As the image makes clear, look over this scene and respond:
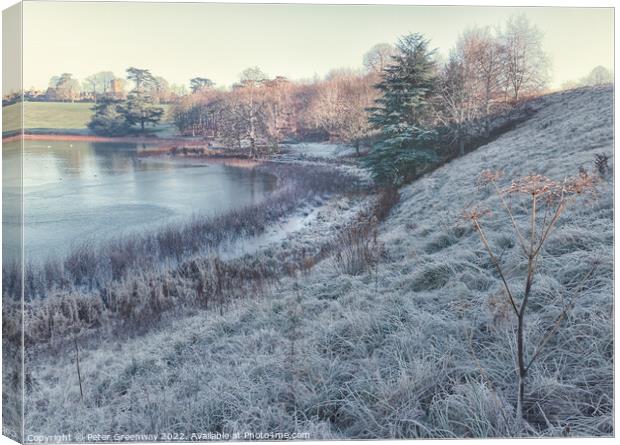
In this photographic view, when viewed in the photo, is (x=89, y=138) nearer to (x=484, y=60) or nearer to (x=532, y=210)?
(x=484, y=60)

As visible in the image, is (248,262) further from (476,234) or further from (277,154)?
(476,234)

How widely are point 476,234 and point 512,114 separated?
1445mm

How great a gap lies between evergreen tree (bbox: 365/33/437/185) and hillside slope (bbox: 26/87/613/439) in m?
0.52

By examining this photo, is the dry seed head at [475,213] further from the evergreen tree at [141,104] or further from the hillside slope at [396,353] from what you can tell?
the evergreen tree at [141,104]

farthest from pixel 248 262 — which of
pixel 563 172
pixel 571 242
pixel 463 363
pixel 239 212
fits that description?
pixel 563 172

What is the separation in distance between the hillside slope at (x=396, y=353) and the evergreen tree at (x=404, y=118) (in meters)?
0.52

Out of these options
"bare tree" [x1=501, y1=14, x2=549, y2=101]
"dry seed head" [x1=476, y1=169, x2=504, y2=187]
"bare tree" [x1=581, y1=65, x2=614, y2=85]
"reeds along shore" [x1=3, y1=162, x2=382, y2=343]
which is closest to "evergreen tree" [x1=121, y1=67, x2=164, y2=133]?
"reeds along shore" [x1=3, y1=162, x2=382, y2=343]

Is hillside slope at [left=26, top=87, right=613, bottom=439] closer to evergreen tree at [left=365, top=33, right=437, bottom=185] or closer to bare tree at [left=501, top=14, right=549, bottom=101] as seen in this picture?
bare tree at [left=501, top=14, right=549, bottom=101]

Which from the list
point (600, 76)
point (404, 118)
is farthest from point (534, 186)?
point (600, 76)

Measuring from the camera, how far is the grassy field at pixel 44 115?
427 centimetres

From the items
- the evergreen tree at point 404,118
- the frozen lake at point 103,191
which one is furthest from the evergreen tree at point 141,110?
the evergreen tree at point 404,118

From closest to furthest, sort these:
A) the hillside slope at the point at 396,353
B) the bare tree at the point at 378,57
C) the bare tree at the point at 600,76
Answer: the hillside slope at the point at 396,353 → the bare tree at the point at 600,76 → the bare tree at the point at 378,57

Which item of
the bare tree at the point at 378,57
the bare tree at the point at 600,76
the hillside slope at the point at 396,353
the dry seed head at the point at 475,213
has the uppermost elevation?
the bare tree at the point at 378,57

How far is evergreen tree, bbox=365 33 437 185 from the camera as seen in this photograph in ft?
16.1
